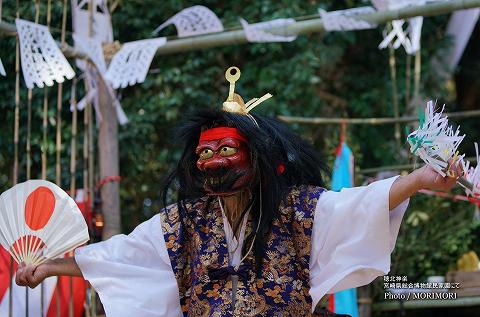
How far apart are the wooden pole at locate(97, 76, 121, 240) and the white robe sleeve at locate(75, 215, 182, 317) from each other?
142cm

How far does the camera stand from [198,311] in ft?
10.8

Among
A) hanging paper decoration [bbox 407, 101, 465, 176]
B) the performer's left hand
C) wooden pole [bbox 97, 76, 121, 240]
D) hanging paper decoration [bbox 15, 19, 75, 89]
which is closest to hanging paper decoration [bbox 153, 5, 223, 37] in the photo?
wooden pole [bbox 97, 76, 121, 240]

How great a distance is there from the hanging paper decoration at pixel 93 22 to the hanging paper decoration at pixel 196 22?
333 mm

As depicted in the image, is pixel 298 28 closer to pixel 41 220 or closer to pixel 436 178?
pixel 41 220

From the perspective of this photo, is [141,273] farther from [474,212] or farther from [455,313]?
[455,313]

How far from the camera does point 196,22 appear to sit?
4.98 m

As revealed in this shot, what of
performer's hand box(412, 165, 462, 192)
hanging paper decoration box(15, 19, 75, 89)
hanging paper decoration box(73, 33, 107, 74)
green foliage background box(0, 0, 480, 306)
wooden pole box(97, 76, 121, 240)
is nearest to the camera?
performer's hand box(412, 165, 462, 192)

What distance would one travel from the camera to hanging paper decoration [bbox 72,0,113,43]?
192 inches

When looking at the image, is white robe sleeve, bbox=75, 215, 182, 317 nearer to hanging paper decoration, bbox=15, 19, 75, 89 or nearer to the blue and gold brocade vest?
the blue and gold brocade vest

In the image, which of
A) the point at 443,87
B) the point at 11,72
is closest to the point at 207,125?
the point at 11,72

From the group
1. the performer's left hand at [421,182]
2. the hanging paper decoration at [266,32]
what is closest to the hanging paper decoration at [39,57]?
the hanging paper decoration at [266,32]

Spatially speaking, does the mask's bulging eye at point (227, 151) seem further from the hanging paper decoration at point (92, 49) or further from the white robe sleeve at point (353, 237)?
the hanging paper decoration at point (92, 49)

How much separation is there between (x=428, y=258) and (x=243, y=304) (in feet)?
8.88

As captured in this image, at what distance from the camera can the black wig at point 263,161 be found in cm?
328
